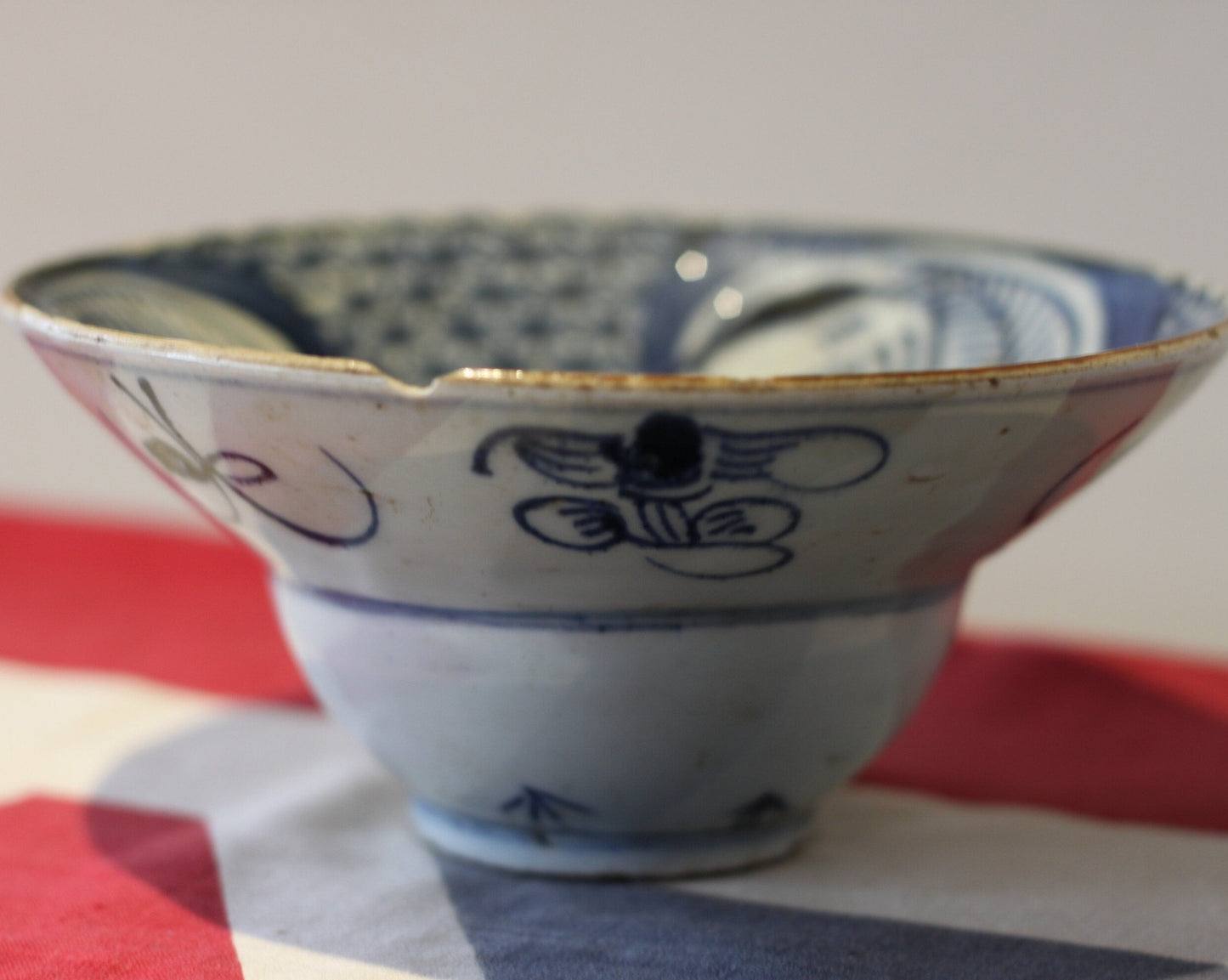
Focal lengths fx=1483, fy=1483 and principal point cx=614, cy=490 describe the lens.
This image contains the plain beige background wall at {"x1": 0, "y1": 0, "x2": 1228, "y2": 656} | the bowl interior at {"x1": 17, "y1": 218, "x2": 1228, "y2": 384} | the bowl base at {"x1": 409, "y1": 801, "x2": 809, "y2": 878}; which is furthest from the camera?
the plain beige background wall at {"x1": 0, "y1": 0, "x2": 1228, "y2": 656}

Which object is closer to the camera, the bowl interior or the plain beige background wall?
the bowl interior

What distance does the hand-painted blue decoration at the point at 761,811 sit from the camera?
384 mm

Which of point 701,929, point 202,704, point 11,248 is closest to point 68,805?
point 202,704

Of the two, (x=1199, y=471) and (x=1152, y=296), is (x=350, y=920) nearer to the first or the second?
(x=1152, y=296)

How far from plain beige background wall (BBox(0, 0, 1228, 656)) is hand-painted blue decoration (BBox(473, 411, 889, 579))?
0.49 metres

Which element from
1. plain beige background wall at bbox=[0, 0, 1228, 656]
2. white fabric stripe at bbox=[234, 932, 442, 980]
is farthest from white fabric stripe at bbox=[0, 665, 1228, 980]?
plain beige background wall at bbox=[0, 0, 1228, 656]

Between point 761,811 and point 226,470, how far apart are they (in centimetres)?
16

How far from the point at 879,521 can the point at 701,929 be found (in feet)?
0.37

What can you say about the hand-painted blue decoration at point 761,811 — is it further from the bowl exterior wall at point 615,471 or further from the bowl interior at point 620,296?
the bowl interior at point 620,296

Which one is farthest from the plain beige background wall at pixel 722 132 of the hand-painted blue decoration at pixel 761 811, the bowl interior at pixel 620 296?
the hand-painted blue decoration at pixel 761 811

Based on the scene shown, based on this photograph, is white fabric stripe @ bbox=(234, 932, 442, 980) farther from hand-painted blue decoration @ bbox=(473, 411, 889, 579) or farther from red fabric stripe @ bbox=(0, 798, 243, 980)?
hand-painted blue decoration @ bbox=(473, 411, 889, 579)

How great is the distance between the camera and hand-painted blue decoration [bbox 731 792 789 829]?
0.38 meters

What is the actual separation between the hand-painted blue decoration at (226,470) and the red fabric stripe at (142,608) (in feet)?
0.70

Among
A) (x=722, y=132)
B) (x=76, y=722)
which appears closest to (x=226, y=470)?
(x=76, y=722)
